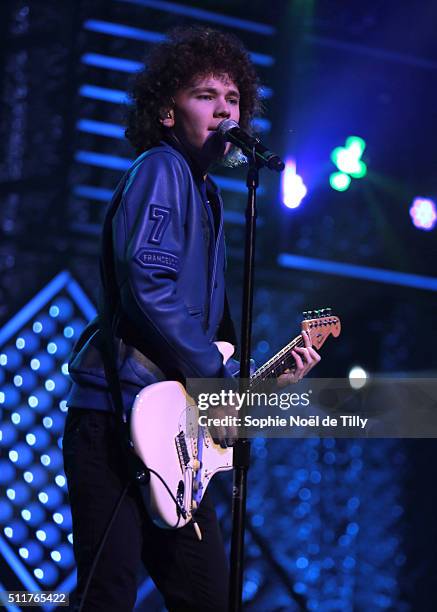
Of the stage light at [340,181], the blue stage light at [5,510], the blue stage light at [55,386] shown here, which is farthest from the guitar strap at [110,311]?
the stage light at [340,181]

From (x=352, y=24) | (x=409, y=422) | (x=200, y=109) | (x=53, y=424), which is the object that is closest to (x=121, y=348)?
(x=200, y=109)

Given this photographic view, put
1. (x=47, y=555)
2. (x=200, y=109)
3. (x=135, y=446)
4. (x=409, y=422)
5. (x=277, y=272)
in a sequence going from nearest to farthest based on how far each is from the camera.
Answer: (x=135, y=446) < (x=200, y=109) < (x=409, y=422) < (x=47, y=555) < (x=277, y=272)

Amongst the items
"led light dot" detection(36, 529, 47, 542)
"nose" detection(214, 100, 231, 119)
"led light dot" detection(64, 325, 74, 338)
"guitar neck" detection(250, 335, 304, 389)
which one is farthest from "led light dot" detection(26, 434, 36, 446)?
"nose" detection(214, 100, 231, 119)

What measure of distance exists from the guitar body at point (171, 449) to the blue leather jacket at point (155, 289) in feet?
0.18

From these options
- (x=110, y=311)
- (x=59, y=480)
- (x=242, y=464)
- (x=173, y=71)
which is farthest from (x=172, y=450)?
(x=59, y=480)

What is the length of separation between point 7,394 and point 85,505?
215 centimetres

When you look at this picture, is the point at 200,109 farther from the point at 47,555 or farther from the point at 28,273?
the point at 47,555

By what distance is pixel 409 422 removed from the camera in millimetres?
2621

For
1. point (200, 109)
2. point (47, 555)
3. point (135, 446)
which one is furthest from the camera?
point (47, 555)

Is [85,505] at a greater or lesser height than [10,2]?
lesser

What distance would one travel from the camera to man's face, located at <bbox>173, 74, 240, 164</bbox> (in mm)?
2320

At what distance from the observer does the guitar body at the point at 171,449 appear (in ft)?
6.43

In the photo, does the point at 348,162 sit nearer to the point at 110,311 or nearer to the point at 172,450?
the point at 110,311

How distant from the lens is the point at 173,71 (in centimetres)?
245
